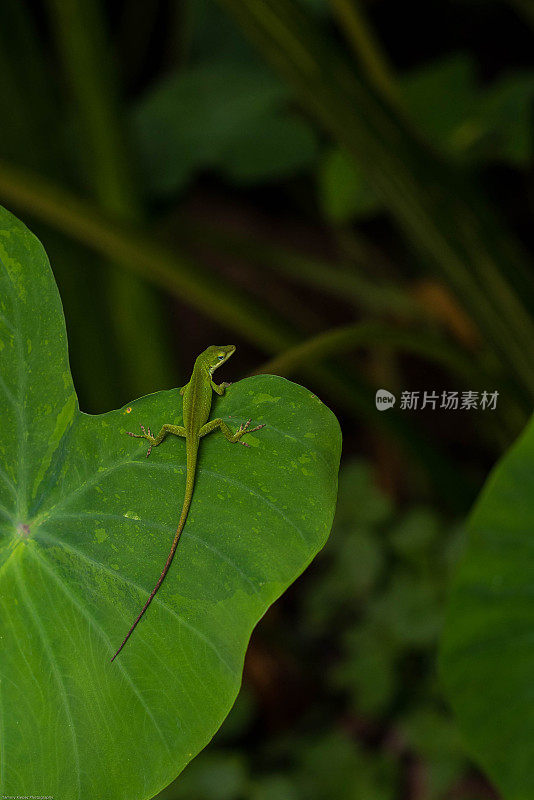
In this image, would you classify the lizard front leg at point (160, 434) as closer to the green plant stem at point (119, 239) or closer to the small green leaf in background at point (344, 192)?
the green plant stem at point (119, 239)

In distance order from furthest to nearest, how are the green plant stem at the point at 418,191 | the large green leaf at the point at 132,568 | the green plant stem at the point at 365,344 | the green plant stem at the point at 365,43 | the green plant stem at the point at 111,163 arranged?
the green plant stem at the point at 111,163
the green plant stem at the point at 365,43
the green plant stem at the point at 418,191
the green plant stem at the point at 365,344
the large green leaf at the point at 132,568

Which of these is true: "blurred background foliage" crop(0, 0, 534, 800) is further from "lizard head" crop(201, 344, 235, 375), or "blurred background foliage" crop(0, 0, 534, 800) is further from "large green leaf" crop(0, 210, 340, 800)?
"large green leaf" crop(0, 210, 340, 800)

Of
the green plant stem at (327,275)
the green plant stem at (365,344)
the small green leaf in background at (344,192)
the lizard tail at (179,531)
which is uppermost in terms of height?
the lizard tail at (179,531)

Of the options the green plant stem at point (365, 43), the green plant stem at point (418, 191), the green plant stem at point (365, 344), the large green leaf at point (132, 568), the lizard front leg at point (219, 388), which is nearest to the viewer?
the large green leaf at point (132, 568)

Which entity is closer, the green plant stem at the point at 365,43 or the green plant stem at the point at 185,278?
the green plant stem at the point at 185,278

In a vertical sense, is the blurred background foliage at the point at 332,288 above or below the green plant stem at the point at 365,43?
below

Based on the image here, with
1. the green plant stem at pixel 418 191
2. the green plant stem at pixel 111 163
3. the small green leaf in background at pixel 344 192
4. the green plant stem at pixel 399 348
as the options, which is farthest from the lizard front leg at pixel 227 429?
the small green leaf in background at pixel 344 192
